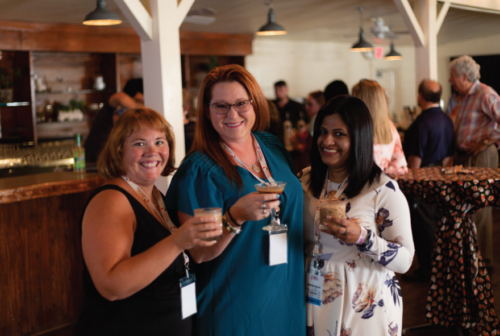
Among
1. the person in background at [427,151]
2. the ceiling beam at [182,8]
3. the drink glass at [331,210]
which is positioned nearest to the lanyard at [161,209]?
the drink glass at [331,210]

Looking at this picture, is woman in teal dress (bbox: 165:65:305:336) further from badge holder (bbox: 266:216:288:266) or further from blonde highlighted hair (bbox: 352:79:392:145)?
blonde highlighted hair (bbox: 352:79:392:145)

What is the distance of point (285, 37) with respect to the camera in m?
10.2

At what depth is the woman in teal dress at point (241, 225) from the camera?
1777 millimetres

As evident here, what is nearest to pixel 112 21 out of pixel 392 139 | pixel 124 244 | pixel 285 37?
pixel 392 139

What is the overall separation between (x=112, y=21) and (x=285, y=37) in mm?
6381

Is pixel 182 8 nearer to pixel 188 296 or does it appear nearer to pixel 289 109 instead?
pixel 188 296

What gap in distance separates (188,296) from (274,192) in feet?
1.52

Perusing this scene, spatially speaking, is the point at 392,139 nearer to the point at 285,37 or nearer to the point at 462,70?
the point at 462,70

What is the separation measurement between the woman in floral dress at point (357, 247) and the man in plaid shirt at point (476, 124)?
3.06 m

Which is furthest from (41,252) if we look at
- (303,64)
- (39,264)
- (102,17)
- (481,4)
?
(303,64)

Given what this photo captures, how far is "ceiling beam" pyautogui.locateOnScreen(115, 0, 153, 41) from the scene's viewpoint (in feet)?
10.7

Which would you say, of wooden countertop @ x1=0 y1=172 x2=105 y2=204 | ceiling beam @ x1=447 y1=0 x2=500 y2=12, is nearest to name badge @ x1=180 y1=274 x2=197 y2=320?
wooden countertop @ x1=0 y1=172 x2=105 y2=204

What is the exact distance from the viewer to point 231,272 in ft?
5.92

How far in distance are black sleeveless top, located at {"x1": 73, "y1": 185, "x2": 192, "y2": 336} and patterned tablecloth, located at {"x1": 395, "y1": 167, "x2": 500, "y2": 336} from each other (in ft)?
6.22
